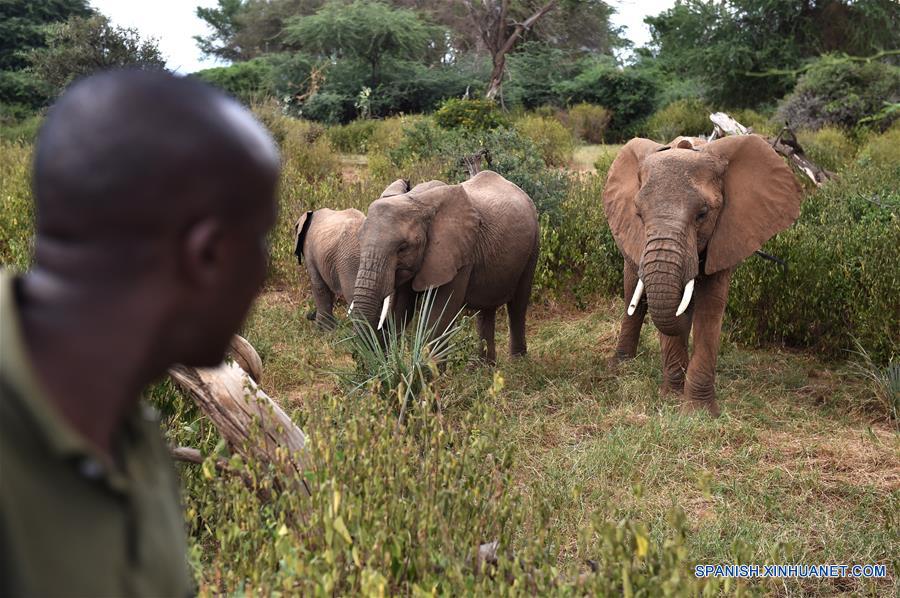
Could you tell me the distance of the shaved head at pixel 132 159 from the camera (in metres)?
0.99

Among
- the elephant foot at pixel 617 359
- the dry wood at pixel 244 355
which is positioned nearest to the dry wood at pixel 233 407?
the dry wood at pixel 244 355

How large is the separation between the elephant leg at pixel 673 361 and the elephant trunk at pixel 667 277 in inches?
35.9

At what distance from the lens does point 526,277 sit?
8.12 metres

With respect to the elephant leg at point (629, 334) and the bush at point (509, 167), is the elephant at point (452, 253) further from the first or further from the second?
the bush at point (509, 167)

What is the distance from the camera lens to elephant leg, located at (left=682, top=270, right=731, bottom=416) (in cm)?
646

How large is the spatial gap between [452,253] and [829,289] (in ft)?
10.9

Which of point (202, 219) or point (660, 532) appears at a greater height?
point (202, 219)

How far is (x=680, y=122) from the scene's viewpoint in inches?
949

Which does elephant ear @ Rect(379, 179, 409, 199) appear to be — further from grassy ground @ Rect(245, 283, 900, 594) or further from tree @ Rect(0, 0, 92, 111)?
tree @ Rect(0, 0, 92, 111)

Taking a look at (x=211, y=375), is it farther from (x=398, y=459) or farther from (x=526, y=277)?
(x=526, y=277)

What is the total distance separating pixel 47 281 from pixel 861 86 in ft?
73.9

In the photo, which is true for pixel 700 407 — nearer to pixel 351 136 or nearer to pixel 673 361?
pixel 673 361

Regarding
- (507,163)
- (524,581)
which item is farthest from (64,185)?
(507,163)

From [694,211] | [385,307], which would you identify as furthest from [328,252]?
[694,211]
